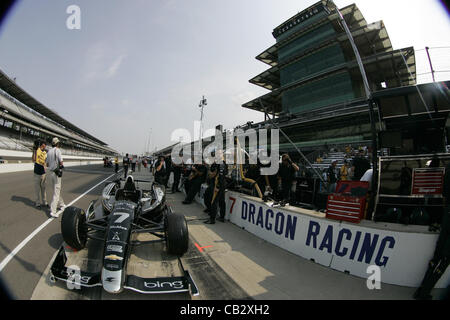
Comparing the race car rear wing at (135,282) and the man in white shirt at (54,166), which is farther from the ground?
the man in white shirt at (54,166)

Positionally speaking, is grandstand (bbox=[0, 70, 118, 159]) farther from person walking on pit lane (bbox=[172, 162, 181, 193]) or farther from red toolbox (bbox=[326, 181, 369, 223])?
red toolbox (bbox=[326, 181, 369, 223])

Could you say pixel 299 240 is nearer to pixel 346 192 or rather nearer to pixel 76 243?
pixel 346 192

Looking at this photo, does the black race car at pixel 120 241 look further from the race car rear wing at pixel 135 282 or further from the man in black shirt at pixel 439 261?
the man in black shirt at pixel 439 261

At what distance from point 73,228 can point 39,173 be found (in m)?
3.38

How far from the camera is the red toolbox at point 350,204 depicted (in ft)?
9.15

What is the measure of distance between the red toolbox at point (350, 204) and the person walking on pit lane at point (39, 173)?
6642mm

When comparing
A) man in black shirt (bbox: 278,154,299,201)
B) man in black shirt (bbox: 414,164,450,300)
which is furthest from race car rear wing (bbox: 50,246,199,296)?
man in black shirt (bbox: 278,154,299,201)

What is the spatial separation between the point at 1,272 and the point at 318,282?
3.89 metres

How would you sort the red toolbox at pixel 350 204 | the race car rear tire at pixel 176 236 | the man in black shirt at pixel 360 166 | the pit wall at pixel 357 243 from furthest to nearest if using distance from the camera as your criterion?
1. the man in black shirt at pixel 360 166
2. the race car rear tire at pixel 176 236
3. the red toolbox at pixel 350 204
4. the pit wall at pixel 357 243

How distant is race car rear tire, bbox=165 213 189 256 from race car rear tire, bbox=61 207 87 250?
1.30m

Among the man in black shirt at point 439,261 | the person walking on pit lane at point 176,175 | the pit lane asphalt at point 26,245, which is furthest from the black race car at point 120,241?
the person walking on pit lane at point 176,175

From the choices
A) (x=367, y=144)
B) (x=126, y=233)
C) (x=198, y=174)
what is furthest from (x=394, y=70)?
(x=126, y=233)

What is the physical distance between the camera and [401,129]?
12.4 ft

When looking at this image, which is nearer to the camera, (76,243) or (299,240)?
(76,243)
